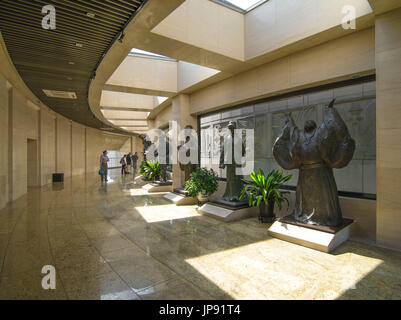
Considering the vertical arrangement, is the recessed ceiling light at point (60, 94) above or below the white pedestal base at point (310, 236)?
above

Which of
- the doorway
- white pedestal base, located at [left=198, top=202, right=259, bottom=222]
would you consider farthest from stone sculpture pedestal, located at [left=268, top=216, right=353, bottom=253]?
the doorway

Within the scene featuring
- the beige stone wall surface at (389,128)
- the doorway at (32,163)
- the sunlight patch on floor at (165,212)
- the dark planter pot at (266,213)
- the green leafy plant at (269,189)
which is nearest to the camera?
the beige stone wall surface at (389,128)

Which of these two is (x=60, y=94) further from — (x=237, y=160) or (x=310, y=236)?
(x=310, y=236)

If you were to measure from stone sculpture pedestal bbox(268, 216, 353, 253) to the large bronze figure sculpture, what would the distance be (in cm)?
15

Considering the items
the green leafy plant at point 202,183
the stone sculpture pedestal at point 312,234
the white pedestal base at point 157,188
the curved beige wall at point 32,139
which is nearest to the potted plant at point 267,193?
the stone sculpture pedestal at point 312,234

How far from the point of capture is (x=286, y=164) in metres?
4.26

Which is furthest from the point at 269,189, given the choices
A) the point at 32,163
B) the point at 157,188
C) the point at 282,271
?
the point at 32,163

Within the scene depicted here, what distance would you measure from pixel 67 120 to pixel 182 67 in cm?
924

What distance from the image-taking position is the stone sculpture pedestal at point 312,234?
3352mm

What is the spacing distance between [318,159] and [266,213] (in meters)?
1.64

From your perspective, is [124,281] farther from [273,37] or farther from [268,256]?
[273,37]

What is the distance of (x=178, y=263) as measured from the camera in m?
2.94

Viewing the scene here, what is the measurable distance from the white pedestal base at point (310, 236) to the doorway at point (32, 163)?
33.7 ft

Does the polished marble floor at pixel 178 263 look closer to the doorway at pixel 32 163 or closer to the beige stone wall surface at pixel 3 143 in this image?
the beige stone wall surface at pixel 3 143
